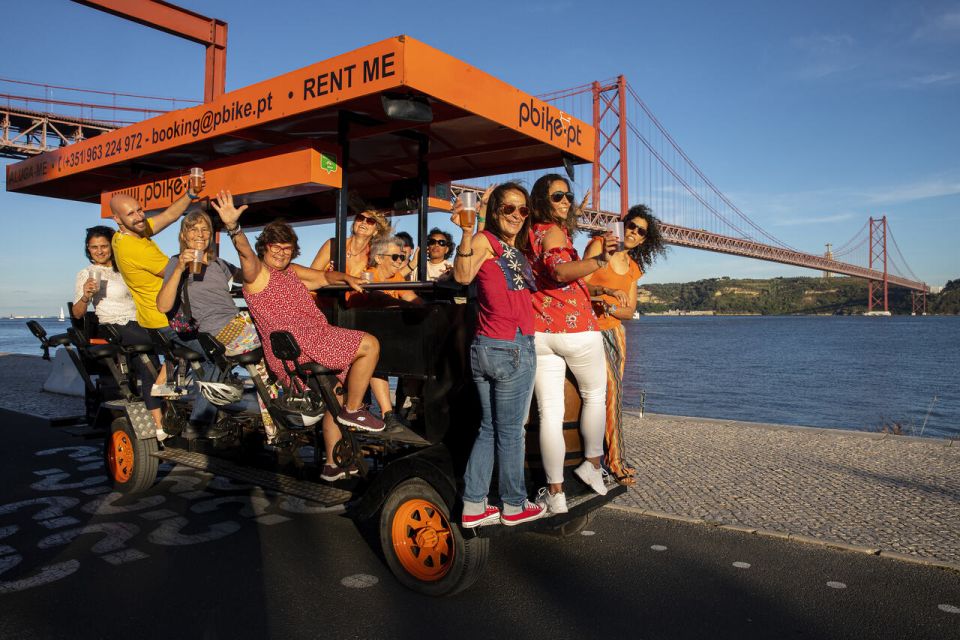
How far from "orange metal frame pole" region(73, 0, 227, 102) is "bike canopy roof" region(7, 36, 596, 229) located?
129 centimetres

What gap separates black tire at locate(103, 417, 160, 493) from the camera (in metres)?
4.66

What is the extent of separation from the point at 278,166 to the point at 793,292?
130 m

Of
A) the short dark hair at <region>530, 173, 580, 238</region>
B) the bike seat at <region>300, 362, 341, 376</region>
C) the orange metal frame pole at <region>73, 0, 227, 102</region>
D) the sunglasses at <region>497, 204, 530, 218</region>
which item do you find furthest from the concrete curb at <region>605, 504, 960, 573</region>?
the orange metal frame pole at <region>73, 0, 227, 102</region>

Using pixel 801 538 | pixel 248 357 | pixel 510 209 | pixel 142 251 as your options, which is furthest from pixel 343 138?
pixel 801 538

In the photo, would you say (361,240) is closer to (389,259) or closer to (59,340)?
(389,259)

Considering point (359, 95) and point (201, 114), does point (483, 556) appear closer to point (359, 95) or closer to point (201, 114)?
point (359, 95)

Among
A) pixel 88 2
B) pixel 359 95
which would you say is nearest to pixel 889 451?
pixel 359 95

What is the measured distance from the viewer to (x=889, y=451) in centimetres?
620

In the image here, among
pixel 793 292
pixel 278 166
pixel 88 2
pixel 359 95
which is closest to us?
pixel 359 95

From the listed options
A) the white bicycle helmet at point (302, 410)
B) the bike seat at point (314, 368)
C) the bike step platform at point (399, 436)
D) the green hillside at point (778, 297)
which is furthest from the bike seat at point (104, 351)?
the green hillside at point (778, 297)

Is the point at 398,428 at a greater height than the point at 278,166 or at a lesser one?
lesser

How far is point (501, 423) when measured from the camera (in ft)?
9.73

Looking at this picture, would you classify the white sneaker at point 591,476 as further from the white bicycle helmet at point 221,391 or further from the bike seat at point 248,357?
the white bicycle helmet at point 221,391

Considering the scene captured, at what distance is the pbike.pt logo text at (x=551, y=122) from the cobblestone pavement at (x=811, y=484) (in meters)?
2.41
